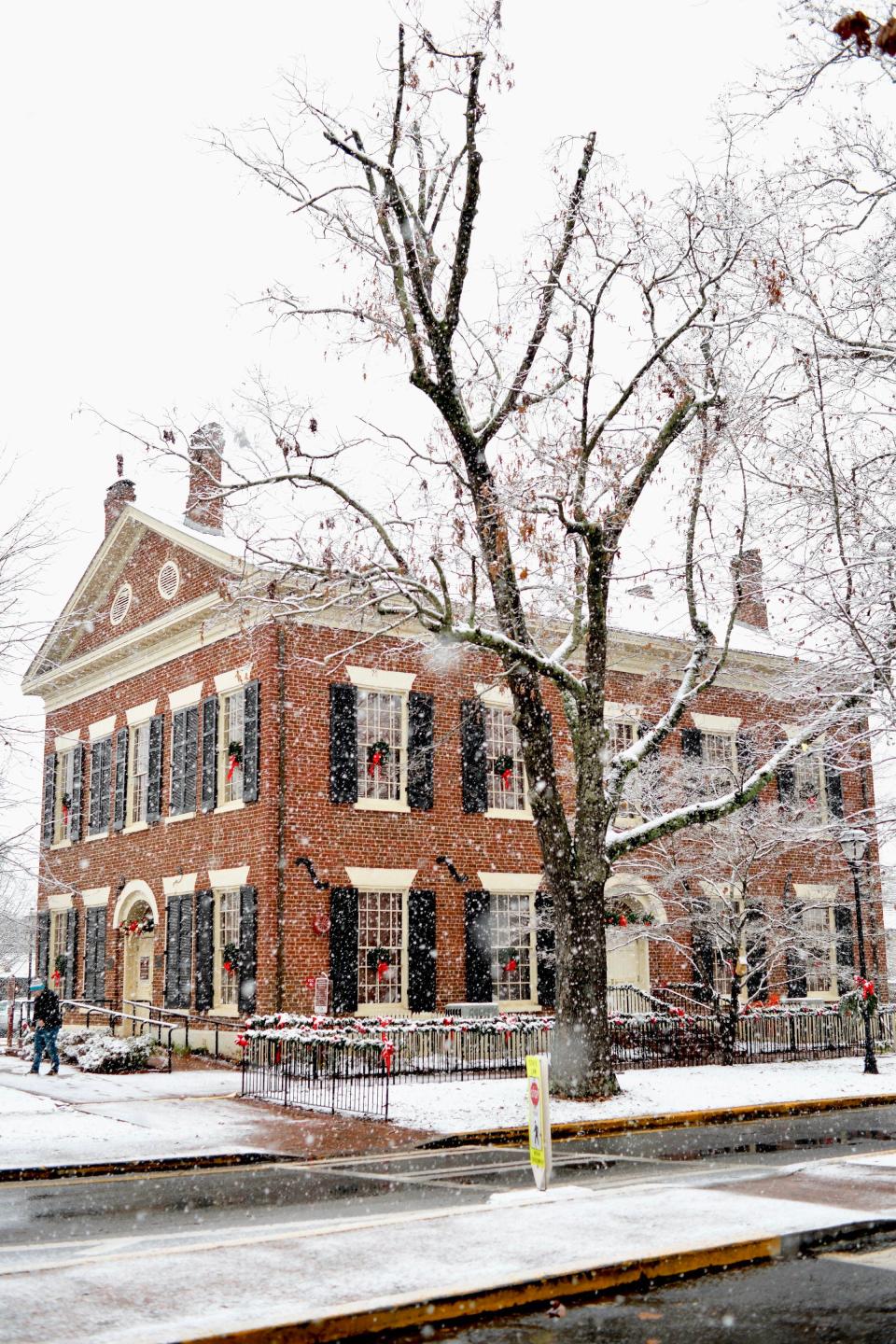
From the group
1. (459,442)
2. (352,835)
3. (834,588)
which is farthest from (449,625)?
(352,835)

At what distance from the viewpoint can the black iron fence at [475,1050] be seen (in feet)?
58.7

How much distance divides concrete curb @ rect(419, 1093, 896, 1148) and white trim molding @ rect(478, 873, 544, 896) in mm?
8653

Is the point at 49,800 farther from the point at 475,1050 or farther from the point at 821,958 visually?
the point at 821,958

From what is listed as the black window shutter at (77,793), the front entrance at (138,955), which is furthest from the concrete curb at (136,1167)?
the black window shutter at (77,793)

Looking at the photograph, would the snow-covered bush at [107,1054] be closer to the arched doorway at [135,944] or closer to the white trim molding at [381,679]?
the arched doorway at [135,944]

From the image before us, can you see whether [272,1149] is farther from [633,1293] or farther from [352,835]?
[352,835]

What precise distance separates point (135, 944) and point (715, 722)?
44.8ft

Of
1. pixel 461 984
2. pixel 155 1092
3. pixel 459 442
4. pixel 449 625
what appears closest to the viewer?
pixel 449 625

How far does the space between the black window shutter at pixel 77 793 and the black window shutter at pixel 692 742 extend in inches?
541

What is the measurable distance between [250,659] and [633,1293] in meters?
17.8

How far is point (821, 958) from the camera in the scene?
2741cm

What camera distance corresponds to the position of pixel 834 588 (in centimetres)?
1295

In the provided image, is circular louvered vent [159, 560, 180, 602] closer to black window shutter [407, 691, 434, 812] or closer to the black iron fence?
black window shutter [407, 691, 434, 812]

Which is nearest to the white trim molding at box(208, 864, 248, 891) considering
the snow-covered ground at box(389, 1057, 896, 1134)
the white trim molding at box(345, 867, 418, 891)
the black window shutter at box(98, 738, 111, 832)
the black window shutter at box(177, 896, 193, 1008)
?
the black window shutter at box(177, 896, 193, 1008)
